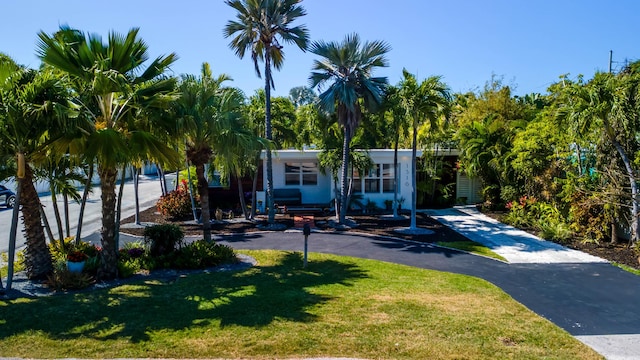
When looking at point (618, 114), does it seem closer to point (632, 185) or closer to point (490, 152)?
point (632, 185)

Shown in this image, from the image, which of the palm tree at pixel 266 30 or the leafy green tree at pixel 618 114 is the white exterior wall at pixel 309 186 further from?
the leafy green tree at pixel 618 114

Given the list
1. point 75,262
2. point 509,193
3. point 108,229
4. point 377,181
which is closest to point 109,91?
point 108,229

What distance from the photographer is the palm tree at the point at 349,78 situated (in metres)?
16.0

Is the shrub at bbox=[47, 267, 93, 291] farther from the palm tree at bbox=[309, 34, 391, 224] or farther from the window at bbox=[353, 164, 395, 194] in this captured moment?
the window at bbox=[353, 164, 395, 194]

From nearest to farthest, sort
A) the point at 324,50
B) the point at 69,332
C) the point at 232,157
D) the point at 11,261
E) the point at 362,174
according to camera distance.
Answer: the point at 69,332, the point at 11,261, the point at 232,157, the point at 324,50, the point at 362,174

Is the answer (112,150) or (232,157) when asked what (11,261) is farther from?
(232,157)

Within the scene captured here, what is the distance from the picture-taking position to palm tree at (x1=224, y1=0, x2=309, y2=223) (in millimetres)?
15531

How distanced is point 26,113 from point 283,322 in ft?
19.8

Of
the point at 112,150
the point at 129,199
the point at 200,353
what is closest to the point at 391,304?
the point at 200,353

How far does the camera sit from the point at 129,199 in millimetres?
28094

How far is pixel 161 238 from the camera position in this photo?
11156 millimetres

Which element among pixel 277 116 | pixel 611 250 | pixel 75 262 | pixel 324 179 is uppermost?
pixel 277 116

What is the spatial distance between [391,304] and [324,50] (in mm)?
11149

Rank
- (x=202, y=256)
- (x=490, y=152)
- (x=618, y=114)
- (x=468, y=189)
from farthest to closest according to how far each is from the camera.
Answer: (x=468, y=189)
(x=490, y=152)
(x=618, y=114)
(x=202, y=256)
